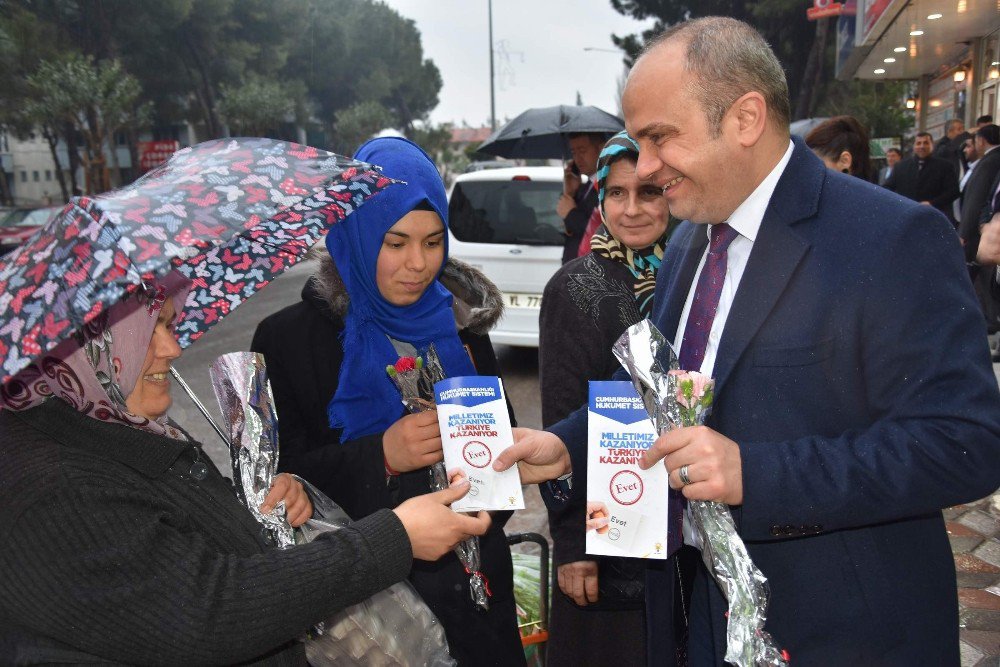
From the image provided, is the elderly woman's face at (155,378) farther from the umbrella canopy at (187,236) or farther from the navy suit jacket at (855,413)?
the navy suit jacket at (855,413)

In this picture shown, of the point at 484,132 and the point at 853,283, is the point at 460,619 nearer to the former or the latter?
the point at 853,283

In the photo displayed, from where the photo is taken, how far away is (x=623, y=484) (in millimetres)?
1754

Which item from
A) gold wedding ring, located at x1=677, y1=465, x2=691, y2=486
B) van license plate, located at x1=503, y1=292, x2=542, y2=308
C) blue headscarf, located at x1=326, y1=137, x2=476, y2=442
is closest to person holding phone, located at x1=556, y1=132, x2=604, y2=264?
van license plate, located at x1=503, y1=292, x2=542, y2=308

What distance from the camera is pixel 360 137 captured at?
48031 millimetres

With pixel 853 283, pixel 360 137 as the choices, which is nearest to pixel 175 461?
pixel 853 283

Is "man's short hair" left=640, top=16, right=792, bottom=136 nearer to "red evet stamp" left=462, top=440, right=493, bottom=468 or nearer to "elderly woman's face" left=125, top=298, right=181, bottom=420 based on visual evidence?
"red evet stamp" left=462, top=440, right=493, bottom=468

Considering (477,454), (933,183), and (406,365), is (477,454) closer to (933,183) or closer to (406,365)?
(406,365)

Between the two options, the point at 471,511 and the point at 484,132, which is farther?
the point at 484,132

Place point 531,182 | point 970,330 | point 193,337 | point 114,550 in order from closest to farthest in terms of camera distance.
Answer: point 114,550 → point 970,330 → point 193,337 → point 531,182

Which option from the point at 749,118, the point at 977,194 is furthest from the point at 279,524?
the point at 977,194

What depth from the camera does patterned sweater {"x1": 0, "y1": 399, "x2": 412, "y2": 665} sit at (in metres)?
1.33

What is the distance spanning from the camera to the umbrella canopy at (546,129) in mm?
→ 7027

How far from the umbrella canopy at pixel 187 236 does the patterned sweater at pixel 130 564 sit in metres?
0.24

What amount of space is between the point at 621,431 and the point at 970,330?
2.33 ft
